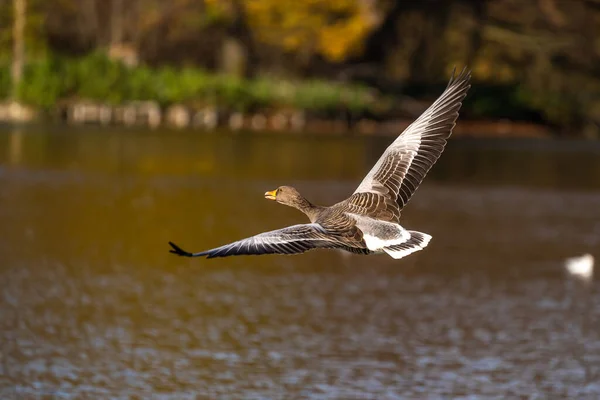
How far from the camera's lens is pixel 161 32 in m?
76.3

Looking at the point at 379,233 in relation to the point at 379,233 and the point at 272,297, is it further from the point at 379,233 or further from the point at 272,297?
the point at 272,297

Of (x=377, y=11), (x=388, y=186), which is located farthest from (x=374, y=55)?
(x=388, y=186)

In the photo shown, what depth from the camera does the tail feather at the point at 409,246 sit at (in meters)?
10.5

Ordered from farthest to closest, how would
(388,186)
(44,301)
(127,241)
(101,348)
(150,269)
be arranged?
(127,241)
(150,269)
(44,301)
(101,348)
(388,186)

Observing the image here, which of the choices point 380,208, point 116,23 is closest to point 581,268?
point 380,208

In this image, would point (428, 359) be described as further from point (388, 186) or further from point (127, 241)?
point (127, 241)

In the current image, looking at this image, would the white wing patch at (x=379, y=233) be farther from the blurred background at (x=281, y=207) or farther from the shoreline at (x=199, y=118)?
the shoreline at (x=199, y=118)

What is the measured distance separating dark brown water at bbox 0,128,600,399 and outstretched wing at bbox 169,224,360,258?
471 cm

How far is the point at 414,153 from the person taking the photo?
40.3 ft

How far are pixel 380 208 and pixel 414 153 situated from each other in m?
0.80

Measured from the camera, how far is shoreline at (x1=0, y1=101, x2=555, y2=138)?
61.8 meters

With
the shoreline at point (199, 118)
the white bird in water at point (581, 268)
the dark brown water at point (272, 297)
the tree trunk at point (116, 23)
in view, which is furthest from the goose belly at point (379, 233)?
the tree trunk at point (116, 23)

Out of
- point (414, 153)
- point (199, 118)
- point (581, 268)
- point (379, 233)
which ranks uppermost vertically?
point (199, 118)

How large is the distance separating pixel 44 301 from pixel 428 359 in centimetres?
612
